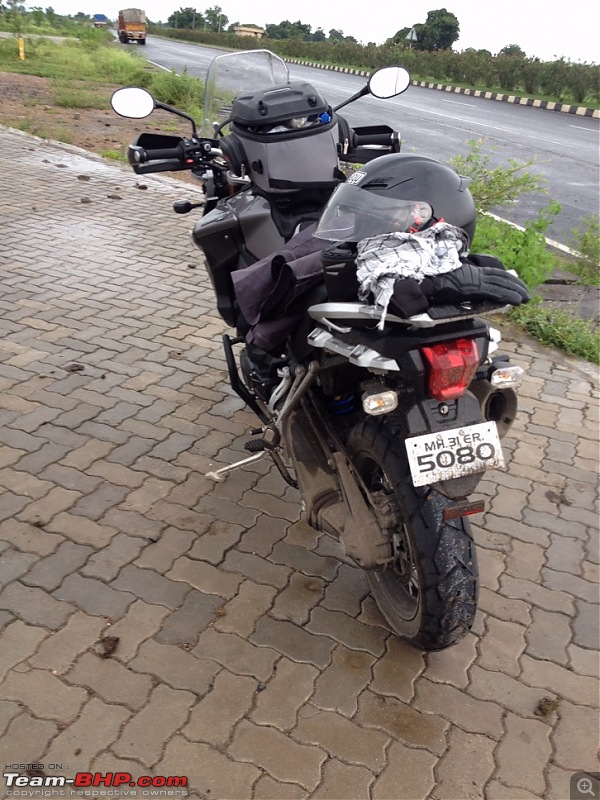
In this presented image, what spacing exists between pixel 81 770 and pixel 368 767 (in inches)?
33.5

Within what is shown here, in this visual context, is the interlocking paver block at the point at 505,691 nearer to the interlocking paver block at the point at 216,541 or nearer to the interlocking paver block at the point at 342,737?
the interlocking paver block at the point at 342,737

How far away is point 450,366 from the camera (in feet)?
6.86

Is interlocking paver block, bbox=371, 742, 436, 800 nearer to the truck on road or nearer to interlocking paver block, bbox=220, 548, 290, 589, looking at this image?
interlocking paver block, bbox=220, 548, 290, 589

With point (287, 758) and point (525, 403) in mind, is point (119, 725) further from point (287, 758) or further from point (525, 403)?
point (525, 403)

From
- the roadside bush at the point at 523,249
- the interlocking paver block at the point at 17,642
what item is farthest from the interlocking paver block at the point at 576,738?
the roadside bush at the point at 523,249

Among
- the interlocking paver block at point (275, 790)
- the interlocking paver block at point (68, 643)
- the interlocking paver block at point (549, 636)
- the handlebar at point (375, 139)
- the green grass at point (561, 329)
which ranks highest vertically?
the handlebar at point (375, 139)

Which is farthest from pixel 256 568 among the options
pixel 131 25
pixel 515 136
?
pixel 131 25

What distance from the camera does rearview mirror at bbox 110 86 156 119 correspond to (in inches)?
128

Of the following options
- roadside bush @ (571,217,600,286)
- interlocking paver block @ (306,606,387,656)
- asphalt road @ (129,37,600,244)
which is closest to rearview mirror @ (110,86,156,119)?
interlocking paver block @ (306,606,387,656)

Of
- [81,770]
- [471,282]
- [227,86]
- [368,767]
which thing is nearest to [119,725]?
[81,770]

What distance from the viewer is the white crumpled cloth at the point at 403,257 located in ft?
6.73

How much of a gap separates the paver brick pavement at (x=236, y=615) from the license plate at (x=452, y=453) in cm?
86

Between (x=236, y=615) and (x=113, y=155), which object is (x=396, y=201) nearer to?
(x=236, y=615)

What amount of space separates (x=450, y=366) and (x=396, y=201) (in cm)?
57
